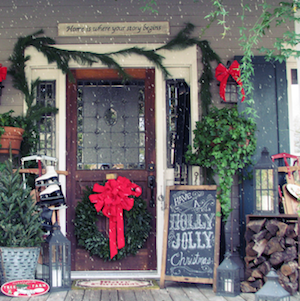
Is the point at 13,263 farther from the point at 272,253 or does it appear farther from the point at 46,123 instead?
the point at 272,253

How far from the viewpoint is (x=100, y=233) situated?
407cm

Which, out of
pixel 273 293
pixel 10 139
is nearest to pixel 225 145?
pixel 273 293

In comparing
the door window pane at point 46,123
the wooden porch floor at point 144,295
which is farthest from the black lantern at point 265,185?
the door window pane at point 46,123

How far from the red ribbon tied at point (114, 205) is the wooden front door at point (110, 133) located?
10.5 inches

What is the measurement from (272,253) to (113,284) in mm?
1514

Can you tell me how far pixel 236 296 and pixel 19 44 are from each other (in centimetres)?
333

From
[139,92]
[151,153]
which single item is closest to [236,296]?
[151,153]

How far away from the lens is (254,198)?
3.78 metres

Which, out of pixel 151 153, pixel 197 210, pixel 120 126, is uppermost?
pixel 120 126

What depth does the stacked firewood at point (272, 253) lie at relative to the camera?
11.3ft

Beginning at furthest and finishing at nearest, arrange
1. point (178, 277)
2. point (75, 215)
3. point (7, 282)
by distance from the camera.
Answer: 1. point (75, 215)
2. point (178, 277)
3. point (7, 282)

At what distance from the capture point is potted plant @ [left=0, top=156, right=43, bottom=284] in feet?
11.1

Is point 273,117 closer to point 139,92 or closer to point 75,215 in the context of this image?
point 139,92

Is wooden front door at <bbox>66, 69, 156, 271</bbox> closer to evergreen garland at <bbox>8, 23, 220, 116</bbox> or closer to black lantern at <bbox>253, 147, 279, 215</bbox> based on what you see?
evergreen garland at <bbox>8, 23, 220, 116</bbox>
